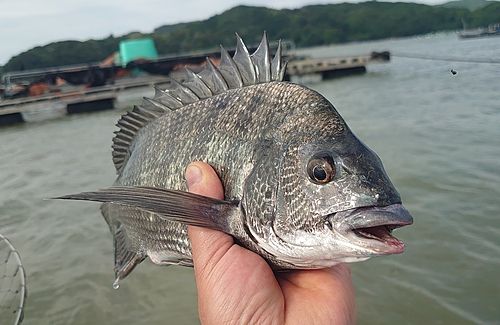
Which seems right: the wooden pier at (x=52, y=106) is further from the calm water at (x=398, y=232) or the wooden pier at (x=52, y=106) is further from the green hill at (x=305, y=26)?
the green hill at (x=305, y=26)

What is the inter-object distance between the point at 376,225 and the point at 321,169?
0.35 meters

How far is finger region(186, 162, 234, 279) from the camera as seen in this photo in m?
2.20

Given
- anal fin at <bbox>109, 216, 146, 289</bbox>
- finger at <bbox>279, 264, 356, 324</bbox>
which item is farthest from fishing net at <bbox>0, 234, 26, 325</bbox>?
finger at <bbox>279, 264, 356, 324</bbox>

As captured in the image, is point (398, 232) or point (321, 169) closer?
point (321, 169)

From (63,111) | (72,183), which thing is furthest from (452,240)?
(63,111)

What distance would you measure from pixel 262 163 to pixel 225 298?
63 centimetres

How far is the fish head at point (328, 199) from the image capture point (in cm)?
178

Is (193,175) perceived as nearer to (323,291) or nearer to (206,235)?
(206,235)

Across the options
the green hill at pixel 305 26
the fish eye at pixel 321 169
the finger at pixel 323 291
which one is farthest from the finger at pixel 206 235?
the green hill at pixel 305 26

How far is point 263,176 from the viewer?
7.16 ft

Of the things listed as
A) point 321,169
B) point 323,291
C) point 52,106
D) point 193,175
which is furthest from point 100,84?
point 321,169

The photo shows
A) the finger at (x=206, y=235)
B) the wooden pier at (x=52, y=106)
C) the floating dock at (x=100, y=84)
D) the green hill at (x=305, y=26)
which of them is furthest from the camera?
the green hill at (x=305, y=26)

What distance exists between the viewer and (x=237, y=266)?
212 cm

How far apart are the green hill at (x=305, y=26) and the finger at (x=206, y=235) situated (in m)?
72.9
